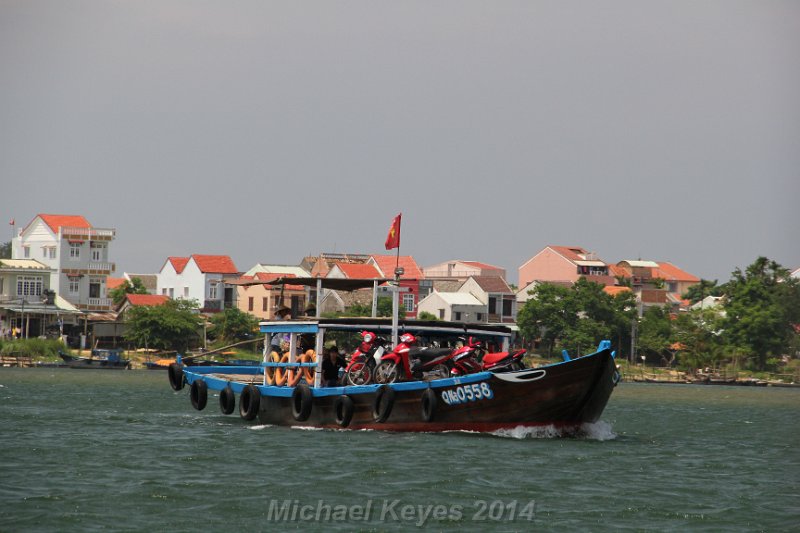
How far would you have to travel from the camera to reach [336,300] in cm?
9044

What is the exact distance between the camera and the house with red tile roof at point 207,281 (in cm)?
9525

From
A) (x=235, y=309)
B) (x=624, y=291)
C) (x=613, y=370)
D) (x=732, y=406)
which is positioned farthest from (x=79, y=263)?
(x=613, y=370)

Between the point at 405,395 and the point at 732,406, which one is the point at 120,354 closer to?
the point at 732,406

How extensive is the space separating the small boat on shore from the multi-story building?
13176mm

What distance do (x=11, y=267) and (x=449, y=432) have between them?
63.9 m

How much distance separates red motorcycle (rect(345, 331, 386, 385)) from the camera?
2569 cm

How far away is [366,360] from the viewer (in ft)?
84.9

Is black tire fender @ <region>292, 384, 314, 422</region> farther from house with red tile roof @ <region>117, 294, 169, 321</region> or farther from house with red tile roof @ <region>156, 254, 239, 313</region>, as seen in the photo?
house with red tile roof @ <region>156, 254, 239, 313</region>

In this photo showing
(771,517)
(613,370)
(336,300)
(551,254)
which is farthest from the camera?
(551,254)

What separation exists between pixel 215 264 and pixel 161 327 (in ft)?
60.3

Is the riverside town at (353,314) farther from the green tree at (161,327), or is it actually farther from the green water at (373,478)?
the green water at (373,478)

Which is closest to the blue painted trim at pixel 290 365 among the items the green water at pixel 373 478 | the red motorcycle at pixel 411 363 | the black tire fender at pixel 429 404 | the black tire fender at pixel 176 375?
the green water at pixel 373 478

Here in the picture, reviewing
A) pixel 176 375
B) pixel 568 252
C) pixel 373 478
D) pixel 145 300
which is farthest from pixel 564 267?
pixel 373 478

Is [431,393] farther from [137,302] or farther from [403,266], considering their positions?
[403,266]
